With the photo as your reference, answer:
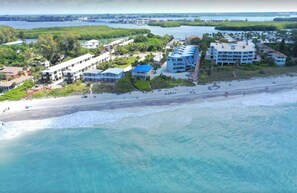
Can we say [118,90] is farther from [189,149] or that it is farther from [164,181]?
[164,181]

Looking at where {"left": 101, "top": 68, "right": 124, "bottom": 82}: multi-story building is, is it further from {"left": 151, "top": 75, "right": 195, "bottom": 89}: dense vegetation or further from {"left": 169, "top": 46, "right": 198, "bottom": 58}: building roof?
{"left": 169, "top": 46, "right": 198, "bottom": 58}: building roof

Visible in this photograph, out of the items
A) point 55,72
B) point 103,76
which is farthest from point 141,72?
point 55,72

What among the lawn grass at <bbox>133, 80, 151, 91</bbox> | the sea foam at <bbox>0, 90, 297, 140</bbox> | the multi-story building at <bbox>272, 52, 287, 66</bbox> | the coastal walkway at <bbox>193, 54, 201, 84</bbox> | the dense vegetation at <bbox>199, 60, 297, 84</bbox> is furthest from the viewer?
the multi-story building at <bbox>272, 52, 287, 66</bbox>

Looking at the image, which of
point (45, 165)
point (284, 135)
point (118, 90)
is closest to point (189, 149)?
point (284, 135)

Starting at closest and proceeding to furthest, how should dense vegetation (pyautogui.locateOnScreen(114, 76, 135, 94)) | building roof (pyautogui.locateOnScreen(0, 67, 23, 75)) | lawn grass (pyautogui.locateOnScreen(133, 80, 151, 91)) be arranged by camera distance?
dense vegetation (pyautogui.locateOnScreen(114, 76, 135, 94)), lawn grass (pyautogui.locateOnScreen(133, 80, 151, 91)), building roof (pyautogui.locateOnScreen(0, 67, 23, 75))

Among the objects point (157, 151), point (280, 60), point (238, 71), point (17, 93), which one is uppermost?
point (280, 60)

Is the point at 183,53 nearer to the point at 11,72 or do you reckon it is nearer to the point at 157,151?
the point at 157,151

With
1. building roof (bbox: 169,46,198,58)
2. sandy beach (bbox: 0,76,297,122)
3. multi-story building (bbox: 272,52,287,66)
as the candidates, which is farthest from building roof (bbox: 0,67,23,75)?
multi-story building (bbox: 272,52,287,66)
